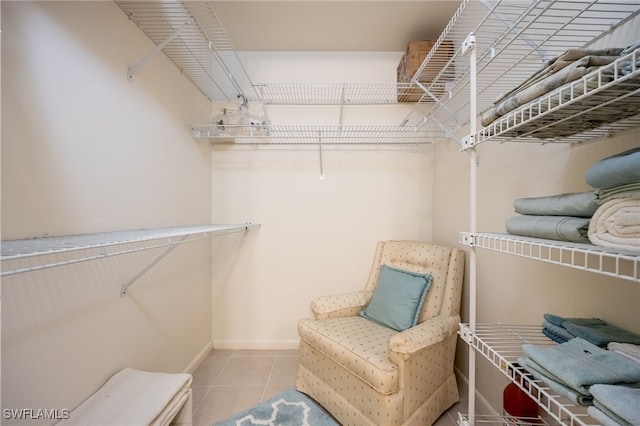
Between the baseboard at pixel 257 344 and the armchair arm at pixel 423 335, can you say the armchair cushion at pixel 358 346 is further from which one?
the baseboard at pixel 257 344

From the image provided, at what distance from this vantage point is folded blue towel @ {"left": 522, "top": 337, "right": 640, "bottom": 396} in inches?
22.0

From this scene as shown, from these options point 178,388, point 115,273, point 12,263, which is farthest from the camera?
point 115,273

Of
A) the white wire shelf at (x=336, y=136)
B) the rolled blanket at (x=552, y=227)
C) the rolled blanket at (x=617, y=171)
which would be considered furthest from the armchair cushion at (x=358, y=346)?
the white wire shelf at (x=336, y=136)

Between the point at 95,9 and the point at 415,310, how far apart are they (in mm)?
2247

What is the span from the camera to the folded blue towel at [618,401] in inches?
18.5

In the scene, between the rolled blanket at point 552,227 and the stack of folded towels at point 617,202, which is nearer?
the stack of folded towels at point 617,202

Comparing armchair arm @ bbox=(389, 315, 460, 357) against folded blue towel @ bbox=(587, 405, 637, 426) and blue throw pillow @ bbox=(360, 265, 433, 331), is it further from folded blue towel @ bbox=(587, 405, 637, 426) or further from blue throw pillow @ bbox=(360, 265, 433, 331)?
folded blue towel @ bbox=(587, 405, 637, 426)

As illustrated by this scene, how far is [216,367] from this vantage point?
6.39 ft

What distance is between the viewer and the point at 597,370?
58cm

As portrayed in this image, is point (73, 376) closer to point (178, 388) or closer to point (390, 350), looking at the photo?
point (178, 388)

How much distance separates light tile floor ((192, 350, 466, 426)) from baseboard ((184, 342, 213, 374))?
0.03 metres

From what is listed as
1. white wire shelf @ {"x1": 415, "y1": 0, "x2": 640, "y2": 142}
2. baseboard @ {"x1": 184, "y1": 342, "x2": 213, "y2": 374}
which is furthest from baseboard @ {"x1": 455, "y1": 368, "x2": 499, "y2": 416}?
baseboard @ {"x1": 184, "y1": 342, "x2": 213, "y2": 374}

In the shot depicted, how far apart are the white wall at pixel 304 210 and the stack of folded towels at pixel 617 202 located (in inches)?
61.8

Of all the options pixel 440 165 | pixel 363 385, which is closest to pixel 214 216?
pixel 363 385
